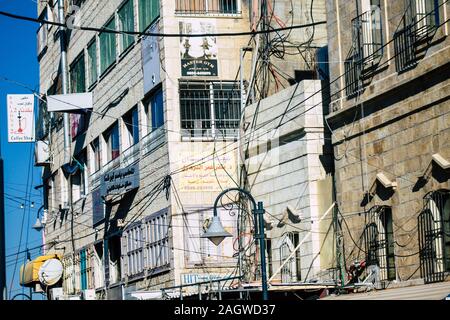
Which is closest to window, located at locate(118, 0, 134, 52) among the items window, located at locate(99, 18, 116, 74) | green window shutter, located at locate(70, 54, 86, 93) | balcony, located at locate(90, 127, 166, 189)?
window, located at locate(99, 18, 116, 74)

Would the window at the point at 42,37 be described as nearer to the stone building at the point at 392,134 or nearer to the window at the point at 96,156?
the window at the point at 96,156

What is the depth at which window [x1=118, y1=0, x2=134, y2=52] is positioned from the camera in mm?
42050

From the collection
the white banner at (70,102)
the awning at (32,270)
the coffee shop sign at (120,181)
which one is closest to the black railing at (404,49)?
the coffee shop sign at (120,181)

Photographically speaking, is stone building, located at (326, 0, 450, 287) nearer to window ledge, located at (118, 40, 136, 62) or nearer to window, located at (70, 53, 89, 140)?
window ledge, located at (118, 40, 136, 62)

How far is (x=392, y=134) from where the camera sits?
25.2 metres

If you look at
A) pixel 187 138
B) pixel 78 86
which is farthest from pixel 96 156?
pixel 187 138

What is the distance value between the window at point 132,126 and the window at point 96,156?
14.2 feet

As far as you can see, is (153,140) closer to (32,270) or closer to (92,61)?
(92,61)

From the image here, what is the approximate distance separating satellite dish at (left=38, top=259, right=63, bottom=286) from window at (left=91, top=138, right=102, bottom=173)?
16.0ft

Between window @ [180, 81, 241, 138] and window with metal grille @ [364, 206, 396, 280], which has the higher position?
window @ [180, 81, 241, 138]

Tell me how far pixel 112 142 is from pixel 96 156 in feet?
9.29

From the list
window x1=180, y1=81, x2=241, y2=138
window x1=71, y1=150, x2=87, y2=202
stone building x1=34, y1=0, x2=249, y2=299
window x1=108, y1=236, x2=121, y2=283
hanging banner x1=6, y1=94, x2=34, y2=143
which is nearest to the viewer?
stone building x1=34, y1=0, x2=249, y2=299

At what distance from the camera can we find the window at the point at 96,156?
1881 inches
